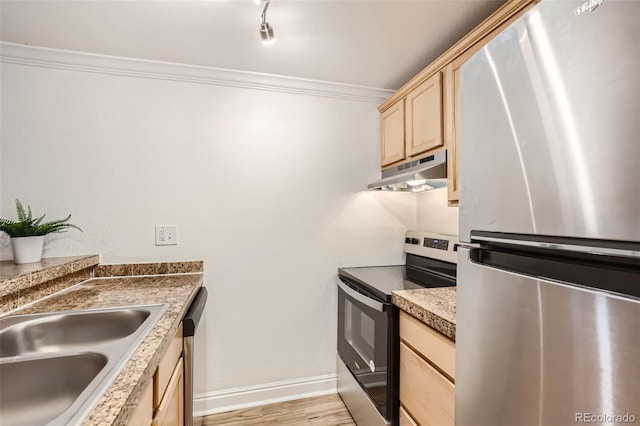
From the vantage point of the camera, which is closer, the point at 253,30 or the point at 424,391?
the point at 424,391

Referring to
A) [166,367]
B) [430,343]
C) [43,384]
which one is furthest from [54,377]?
[430,343]

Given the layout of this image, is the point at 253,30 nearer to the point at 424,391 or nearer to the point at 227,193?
the point at 227,193

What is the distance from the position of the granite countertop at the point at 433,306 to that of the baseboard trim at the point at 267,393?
3.70ft

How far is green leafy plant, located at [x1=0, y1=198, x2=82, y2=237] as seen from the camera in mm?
1488

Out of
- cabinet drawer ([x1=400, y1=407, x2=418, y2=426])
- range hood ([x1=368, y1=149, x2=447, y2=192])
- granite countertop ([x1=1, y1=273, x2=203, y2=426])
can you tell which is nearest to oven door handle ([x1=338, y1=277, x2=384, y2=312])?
cabinet drawer ([x1=400, y1=407, x2=418, y2=426])

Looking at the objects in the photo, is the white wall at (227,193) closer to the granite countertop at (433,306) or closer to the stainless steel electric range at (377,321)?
the stainless steel electric range at (377,321)

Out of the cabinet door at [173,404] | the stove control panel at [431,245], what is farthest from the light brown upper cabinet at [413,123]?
the cabinet door at [173,404]

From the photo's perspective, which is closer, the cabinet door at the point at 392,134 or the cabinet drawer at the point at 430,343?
the cabinet drawer at the point at 430,343

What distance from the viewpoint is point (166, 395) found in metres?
0.96

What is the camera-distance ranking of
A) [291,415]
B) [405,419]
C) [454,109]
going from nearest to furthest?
1. [405,419]
2. [454,109]
3. [291,415]

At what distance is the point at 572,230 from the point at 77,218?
7.50ft

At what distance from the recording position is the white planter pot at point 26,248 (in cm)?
150

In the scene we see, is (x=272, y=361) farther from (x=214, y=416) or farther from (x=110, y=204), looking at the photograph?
(x=110, y=204)

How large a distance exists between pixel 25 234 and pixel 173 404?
1.24 m
